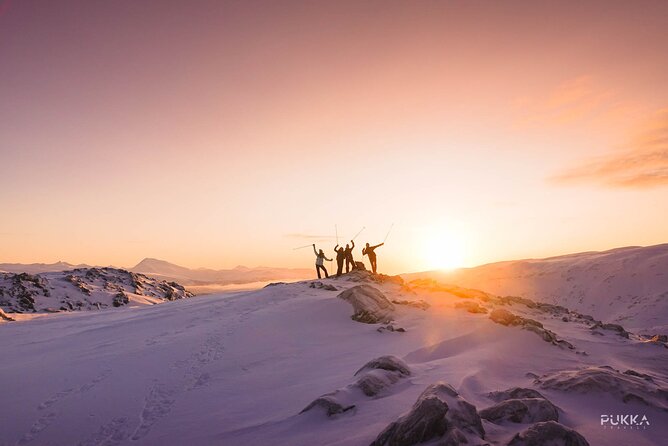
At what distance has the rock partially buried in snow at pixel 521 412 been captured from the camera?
15.0 ft

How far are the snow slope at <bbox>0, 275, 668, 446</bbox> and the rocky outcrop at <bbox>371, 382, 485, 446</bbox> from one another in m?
0.27

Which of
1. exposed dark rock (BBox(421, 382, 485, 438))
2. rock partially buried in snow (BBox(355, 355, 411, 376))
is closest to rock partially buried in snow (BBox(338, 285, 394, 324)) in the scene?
rock partially buried in snow (BBox(355, 355, 411, 376))

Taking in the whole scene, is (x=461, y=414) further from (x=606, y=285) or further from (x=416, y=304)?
(x=606, y=285)

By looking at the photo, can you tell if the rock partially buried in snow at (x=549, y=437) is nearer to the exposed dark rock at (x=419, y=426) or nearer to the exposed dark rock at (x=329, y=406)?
the exposed dark rock at (x=419, y=426)

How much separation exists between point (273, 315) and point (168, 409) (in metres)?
6.47

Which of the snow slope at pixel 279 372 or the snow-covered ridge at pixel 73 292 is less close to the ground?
the snow-covered ridge at pixel 73 292

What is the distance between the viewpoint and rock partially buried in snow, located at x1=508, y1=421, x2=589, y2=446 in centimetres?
367

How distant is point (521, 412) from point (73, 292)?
101ft

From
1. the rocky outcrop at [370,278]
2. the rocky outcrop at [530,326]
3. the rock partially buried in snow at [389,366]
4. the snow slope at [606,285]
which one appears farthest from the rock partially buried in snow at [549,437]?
the snow slope at [606,285]

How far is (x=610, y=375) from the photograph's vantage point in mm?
6043

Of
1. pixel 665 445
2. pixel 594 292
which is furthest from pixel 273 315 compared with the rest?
pixel 594 292

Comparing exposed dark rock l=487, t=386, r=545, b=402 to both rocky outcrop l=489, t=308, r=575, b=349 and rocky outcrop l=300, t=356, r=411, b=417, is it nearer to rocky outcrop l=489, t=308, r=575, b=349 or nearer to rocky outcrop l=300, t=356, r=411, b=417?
rocky outcrop l=300, t=356, r=411, b=417

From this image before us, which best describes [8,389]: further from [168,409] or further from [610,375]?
[610,375]

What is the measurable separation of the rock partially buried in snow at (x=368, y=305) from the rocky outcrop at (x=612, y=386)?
620cm
